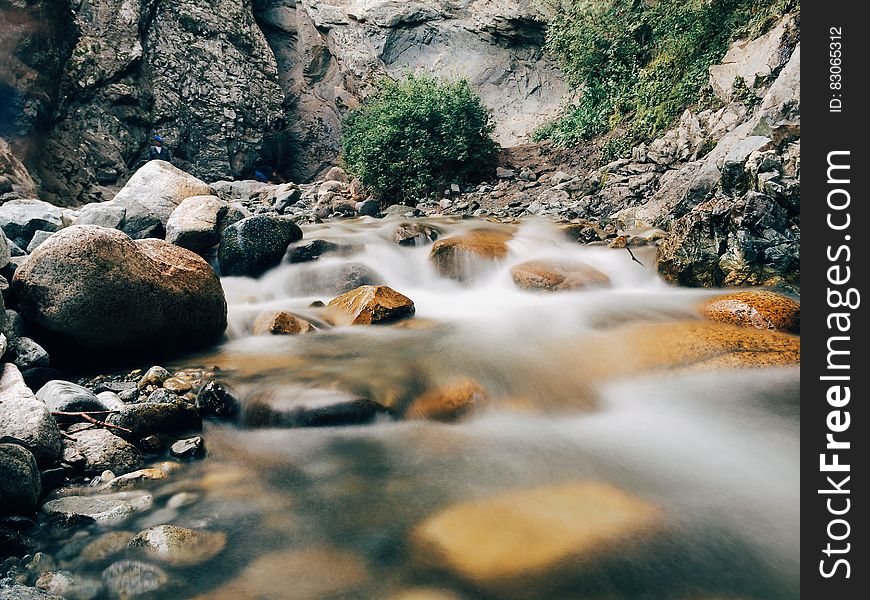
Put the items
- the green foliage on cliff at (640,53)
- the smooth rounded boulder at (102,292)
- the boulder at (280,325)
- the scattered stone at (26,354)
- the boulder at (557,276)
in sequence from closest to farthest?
the scattered stone at (26,354)
the smooth rounded boulder at (102,292)
the boulder at (280,325)
the boulder at (557,276)
the green foliage on cliff at (640,53)

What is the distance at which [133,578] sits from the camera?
215 cm

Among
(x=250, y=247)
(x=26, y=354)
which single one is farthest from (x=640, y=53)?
(x=26, y=354)

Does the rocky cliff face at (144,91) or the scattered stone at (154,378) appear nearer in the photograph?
the scattered stone at (154,378)

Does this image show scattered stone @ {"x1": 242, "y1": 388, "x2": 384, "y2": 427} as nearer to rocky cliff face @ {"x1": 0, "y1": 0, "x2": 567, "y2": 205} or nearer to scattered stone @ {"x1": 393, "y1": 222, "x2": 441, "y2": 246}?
scattered stone @ {"x1": 393, "y1": 222, "x2": 441, "y2": 246}

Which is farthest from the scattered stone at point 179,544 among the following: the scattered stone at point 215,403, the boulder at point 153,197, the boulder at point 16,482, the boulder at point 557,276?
the boulder at point 153,197

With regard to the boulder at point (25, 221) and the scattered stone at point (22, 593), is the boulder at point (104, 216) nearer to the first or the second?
the boulder at point (25, 221)

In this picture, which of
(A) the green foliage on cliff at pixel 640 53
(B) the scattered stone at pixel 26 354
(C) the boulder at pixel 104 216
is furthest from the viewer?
(A) the green foliage on cliff at pixel 640 53

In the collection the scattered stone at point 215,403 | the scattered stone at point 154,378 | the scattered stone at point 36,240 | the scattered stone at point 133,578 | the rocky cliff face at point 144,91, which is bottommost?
the scattered stone at point 133,578

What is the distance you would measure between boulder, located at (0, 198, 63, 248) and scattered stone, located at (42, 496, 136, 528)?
5.22 m

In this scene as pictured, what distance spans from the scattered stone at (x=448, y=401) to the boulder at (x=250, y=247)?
4.29 m

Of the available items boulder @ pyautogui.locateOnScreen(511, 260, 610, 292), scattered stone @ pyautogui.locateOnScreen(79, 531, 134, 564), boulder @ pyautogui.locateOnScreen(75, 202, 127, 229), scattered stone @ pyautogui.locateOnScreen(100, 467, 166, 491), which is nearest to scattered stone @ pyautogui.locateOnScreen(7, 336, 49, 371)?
scattered stone @ pyautogui.locateOnScreen(100, 467, 166, 491)

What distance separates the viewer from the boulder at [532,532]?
2.19 meters
